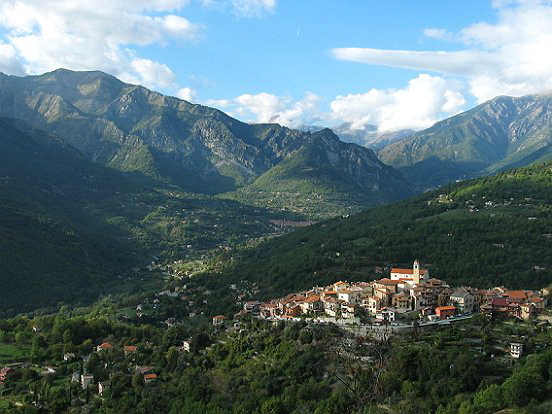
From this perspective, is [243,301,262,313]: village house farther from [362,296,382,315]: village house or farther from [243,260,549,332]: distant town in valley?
[362,296,382,315]: village house

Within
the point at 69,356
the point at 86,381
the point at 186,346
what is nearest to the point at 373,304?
the point at 186,346

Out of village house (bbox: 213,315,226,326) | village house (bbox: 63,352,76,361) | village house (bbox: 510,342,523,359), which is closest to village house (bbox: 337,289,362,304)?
village house (bbox: 213,315,226,326)

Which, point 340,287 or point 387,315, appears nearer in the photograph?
point 387,315

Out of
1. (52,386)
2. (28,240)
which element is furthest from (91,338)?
(28,240)

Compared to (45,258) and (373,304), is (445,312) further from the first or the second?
(45,258)

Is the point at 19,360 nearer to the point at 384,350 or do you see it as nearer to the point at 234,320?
the point at 234,320

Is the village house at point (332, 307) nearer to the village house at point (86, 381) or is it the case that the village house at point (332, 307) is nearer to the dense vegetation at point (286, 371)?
the dense vegetation at point (286, 371)
